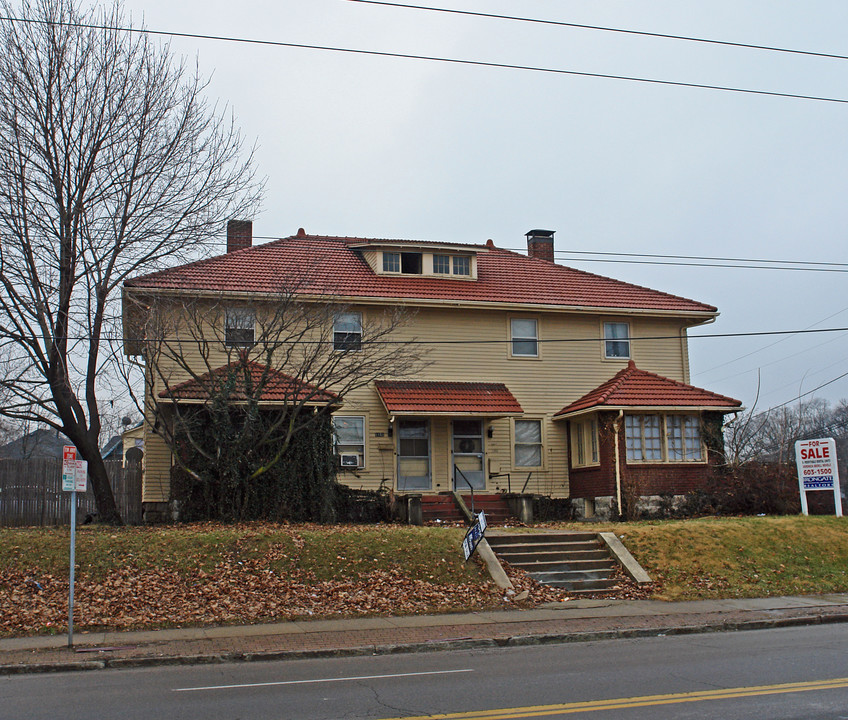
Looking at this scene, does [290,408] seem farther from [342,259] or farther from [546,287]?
[546,287]

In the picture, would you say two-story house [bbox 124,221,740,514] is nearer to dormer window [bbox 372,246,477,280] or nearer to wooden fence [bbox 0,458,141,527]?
dormer window [bbox 372,246,477,280]

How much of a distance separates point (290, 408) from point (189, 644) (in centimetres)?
962

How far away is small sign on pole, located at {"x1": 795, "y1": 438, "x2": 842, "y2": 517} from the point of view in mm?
21266

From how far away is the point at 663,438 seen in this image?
23.8 meters

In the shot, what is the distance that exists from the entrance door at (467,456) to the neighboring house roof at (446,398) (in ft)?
3.37

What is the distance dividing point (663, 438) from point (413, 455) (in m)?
7.01

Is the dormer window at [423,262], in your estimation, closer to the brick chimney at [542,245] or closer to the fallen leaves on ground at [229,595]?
the brick chimney at [542,245]

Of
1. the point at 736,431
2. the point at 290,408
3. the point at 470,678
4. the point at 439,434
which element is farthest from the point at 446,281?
the point at 470,678

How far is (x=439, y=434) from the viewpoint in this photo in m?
24.7

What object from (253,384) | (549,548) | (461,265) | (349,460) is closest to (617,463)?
(549,548)

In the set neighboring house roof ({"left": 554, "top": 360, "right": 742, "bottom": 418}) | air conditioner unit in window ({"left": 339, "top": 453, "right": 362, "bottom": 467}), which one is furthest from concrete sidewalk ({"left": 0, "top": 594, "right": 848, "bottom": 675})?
air conditioner unit in window ({"left": 339, "top": 453, "right": 362, "bottom": 467})

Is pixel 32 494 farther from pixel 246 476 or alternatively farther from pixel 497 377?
pixel 497 377

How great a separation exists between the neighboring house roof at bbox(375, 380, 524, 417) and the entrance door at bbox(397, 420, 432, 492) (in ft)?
3.33

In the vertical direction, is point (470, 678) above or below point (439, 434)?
below
